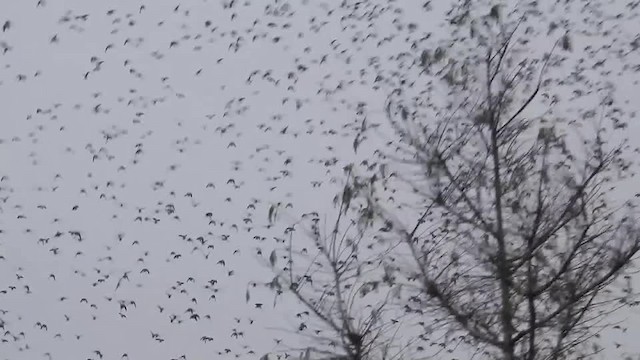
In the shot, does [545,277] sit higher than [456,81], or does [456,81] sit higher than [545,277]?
[456,81]

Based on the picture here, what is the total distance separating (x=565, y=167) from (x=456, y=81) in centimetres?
124

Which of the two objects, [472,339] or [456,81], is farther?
[456,81]

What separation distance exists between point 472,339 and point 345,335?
42.2 inches

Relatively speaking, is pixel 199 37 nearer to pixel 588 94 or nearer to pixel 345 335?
pixel 588 94

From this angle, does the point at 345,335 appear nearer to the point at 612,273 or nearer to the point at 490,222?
the point at 490,222

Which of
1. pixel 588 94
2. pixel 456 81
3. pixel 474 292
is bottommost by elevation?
pixel 474 292

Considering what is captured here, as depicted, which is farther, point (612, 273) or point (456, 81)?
point (456, 81)

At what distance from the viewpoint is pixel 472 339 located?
7719 mm

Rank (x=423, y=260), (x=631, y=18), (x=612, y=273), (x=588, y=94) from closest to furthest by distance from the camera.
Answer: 1. (x=612, y=273)
2. (x=423, y=260)
3. (x=588, y=94)
4. (x=631, y=18)

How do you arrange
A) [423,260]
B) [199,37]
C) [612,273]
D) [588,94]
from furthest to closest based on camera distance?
[199,37] < [588,94] < [423,260] < [612,273]

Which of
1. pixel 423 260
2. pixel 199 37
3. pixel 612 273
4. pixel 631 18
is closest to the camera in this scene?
pixel 612 273

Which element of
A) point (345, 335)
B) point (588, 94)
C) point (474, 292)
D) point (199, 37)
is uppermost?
point (199, 37)

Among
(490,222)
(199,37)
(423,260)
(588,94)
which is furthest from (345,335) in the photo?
(199,37)

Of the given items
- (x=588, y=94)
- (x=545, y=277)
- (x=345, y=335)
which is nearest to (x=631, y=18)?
(x=588, y=94)
